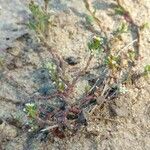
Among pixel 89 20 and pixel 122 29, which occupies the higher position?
pixel 122 29

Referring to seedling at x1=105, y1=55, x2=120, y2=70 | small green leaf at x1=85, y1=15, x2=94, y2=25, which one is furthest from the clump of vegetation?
small green leaf at x1=85, y1=15, x2=94, y2=25

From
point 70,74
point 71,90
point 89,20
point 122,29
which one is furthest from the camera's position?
point 89,20

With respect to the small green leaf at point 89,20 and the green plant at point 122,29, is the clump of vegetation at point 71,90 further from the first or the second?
the small green leaf at point 89,20

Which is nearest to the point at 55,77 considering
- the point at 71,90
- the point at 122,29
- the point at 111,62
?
the point at 71,90

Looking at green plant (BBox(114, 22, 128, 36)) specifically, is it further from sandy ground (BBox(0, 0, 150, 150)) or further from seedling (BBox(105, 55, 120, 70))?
seedling (BBox(105, 55, 120, 70))

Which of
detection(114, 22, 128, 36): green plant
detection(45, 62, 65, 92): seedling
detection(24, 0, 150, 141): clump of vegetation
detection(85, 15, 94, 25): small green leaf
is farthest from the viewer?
detection(85, 15, 94, 25): small green leaf

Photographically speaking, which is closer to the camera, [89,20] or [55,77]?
[55,77]

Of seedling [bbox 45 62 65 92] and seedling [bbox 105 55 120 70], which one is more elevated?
seedling [bbox 105 55 120 70]

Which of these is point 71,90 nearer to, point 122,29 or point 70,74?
point 70,74
